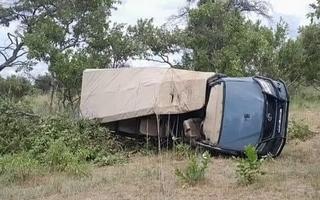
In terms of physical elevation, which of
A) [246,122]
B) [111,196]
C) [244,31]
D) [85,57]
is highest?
[244,31]

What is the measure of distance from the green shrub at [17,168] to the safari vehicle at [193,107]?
204cm

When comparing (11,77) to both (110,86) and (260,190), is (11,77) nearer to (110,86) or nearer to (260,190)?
(110,86)

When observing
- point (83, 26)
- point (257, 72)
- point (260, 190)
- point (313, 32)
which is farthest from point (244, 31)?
point (260, 190)

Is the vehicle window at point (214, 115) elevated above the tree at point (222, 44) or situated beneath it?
situated beneath

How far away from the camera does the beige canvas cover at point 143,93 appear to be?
9.88m

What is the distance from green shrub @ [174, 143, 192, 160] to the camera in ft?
30.6

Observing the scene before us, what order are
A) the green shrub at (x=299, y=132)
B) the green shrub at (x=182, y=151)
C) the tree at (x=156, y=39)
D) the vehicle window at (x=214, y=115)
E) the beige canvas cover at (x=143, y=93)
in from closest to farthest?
the green shrub at (x=182, y=151) < the vehicle window at (x=214, y=115) < the beige canvas cover at (x=143, y=93) < the green shrub at (x=299, y=132) < the tree at (x=156, y=39)

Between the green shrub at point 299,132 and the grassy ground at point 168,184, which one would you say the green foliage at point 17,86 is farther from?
the grassy ground at point 168,184

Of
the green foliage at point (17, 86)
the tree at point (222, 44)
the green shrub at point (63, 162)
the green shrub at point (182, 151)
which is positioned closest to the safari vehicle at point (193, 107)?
the green shrub at point (182, 151)

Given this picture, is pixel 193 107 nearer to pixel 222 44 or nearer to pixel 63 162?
pixel 63 162

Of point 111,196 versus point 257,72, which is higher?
point 257,72

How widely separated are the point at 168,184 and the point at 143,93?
3.27m

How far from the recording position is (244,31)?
16969 mm

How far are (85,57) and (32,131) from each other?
11.0ft
